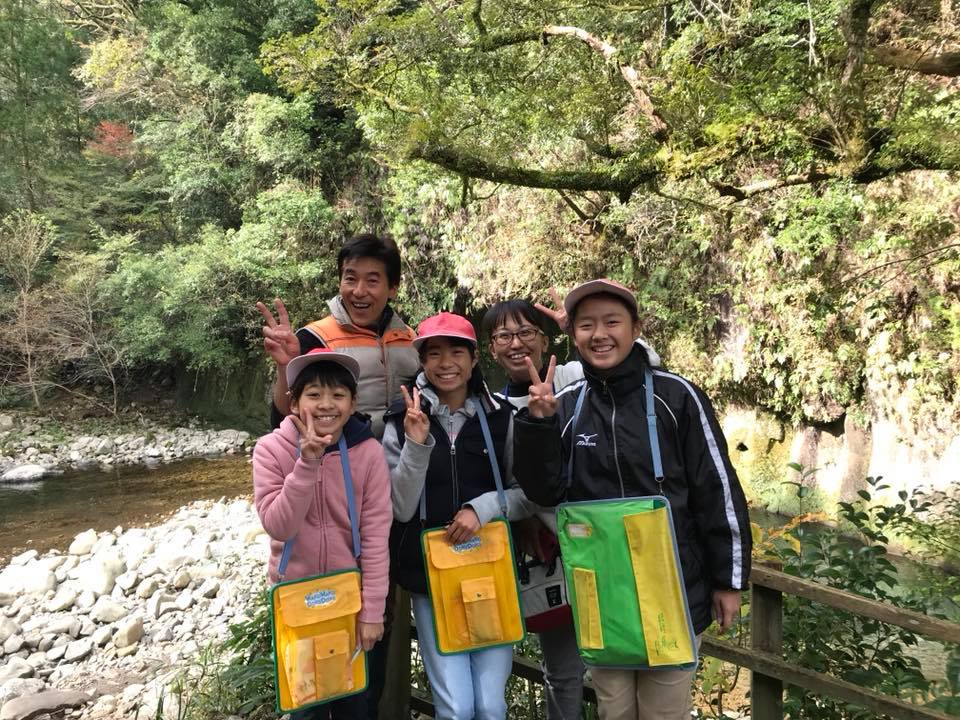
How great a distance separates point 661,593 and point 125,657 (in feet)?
18.6

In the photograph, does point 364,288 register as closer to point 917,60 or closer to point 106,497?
point 917,60

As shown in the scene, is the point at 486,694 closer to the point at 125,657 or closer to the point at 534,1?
the point at 534,1

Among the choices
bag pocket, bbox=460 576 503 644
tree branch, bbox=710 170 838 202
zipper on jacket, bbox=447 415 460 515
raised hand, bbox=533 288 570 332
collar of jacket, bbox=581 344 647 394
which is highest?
tree branch, bbox=710 170 838 202

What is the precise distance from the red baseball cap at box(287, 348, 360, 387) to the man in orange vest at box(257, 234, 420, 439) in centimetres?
22

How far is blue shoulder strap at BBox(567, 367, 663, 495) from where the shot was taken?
5.45ft

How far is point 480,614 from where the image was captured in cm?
179

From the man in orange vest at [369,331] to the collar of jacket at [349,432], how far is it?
188 mm

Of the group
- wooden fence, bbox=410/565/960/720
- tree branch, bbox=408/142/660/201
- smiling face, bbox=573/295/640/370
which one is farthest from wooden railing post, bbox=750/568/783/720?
tree branch, bbox=408/142/660/201

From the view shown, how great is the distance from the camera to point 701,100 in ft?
13.9

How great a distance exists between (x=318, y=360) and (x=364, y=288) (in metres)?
0.40

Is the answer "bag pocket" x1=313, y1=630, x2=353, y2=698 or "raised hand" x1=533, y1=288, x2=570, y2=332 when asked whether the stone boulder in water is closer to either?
"bag pocket" x1=313, y1=630, x2=353, y2=698

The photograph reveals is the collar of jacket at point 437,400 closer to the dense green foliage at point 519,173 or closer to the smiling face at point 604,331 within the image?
the smiling face at point 604,331

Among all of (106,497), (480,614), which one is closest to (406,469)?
(480,614)

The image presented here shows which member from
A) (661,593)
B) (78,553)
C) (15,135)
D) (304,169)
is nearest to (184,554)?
(78,553)
